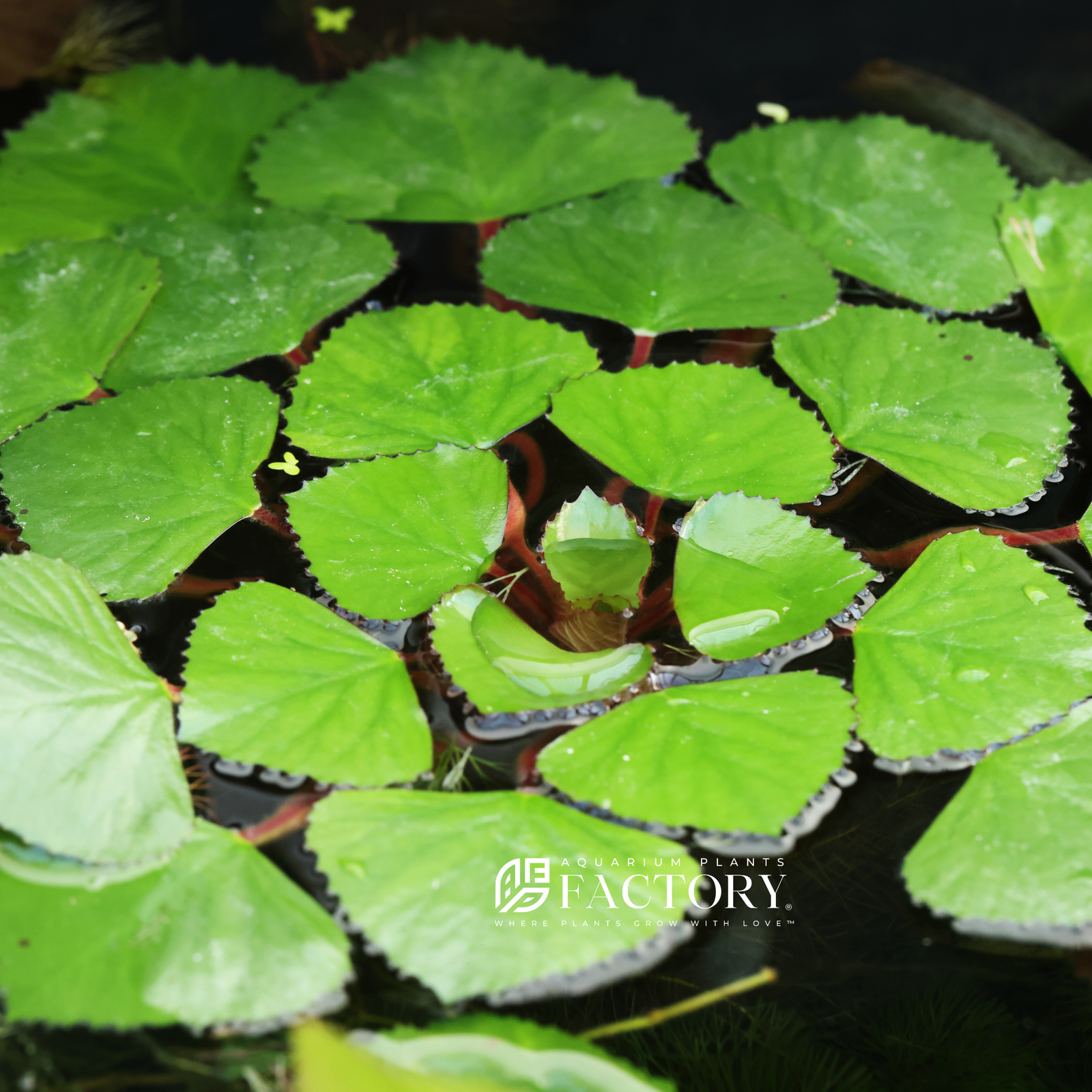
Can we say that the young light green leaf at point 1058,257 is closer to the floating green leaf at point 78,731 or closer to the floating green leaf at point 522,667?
the floating green leaf at point 522,667

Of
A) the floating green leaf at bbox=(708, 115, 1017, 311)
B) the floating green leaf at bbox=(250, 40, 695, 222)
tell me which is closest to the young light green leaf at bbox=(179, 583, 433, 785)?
the floating green leaf at bbox=(250, 40, 695, 222)

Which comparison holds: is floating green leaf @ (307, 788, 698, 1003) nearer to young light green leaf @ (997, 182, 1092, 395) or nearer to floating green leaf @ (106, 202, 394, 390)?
floating green leaf @ (106, 202, 394, 390)

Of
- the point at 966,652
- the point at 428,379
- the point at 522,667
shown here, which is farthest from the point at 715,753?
the point at 428,379

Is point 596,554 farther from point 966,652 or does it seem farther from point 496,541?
point 966,652

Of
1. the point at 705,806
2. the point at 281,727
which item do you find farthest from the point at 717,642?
the point at 281,727

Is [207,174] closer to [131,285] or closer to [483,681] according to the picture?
[131,285]

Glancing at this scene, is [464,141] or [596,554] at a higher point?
[464,141]

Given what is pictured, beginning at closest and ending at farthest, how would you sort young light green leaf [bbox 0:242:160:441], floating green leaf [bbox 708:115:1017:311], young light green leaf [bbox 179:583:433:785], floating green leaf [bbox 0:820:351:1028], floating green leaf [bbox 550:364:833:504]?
1. floating green leaf [bbox 0:820:351:1028]
2. young light green leaf [bbox 179:583:433:785]
3. floating green leaf [bbox 550:364:833:504]
4. young light green leaf [bbox 0:242:160:441]
5. floating green leaf [bbox 708:115:1017:311]
